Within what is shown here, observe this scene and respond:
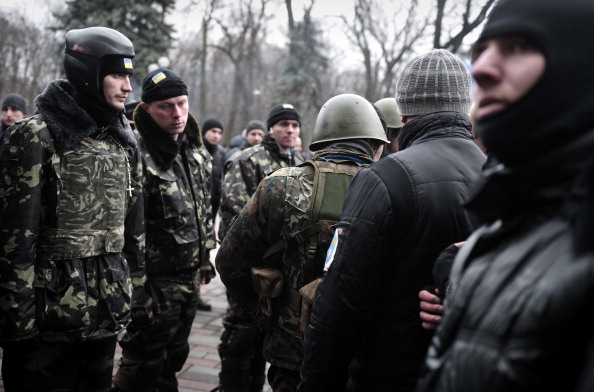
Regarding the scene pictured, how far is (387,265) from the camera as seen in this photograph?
1.79 meters

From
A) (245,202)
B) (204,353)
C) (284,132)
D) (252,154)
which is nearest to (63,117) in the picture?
(245,202)

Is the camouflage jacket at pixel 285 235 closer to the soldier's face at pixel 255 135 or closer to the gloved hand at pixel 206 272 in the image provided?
the gloved hand at pixel 206 272

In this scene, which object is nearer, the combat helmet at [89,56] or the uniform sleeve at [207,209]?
the combat helmet at [89,56]

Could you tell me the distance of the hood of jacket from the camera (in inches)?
76.2

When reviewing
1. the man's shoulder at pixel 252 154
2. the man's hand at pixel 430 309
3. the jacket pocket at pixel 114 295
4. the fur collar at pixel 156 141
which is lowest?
the jacket pocket at pixel 114 295

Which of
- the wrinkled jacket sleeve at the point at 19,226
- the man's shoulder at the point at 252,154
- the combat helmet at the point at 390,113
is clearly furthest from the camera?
the man's shoulder at the point at 252,154

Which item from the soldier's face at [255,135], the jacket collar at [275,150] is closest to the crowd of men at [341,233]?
the jacket collar at [275,150]

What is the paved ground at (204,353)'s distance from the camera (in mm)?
3965

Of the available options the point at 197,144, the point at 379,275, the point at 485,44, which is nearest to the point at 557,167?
the point at 485,44

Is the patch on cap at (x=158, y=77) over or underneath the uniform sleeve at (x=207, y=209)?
over

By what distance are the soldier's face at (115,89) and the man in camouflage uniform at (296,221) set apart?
911 mm

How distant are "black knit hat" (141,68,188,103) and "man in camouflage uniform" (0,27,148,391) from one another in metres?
0.63

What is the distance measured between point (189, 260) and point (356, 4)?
12767 millimetres

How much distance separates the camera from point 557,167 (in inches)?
32.8
